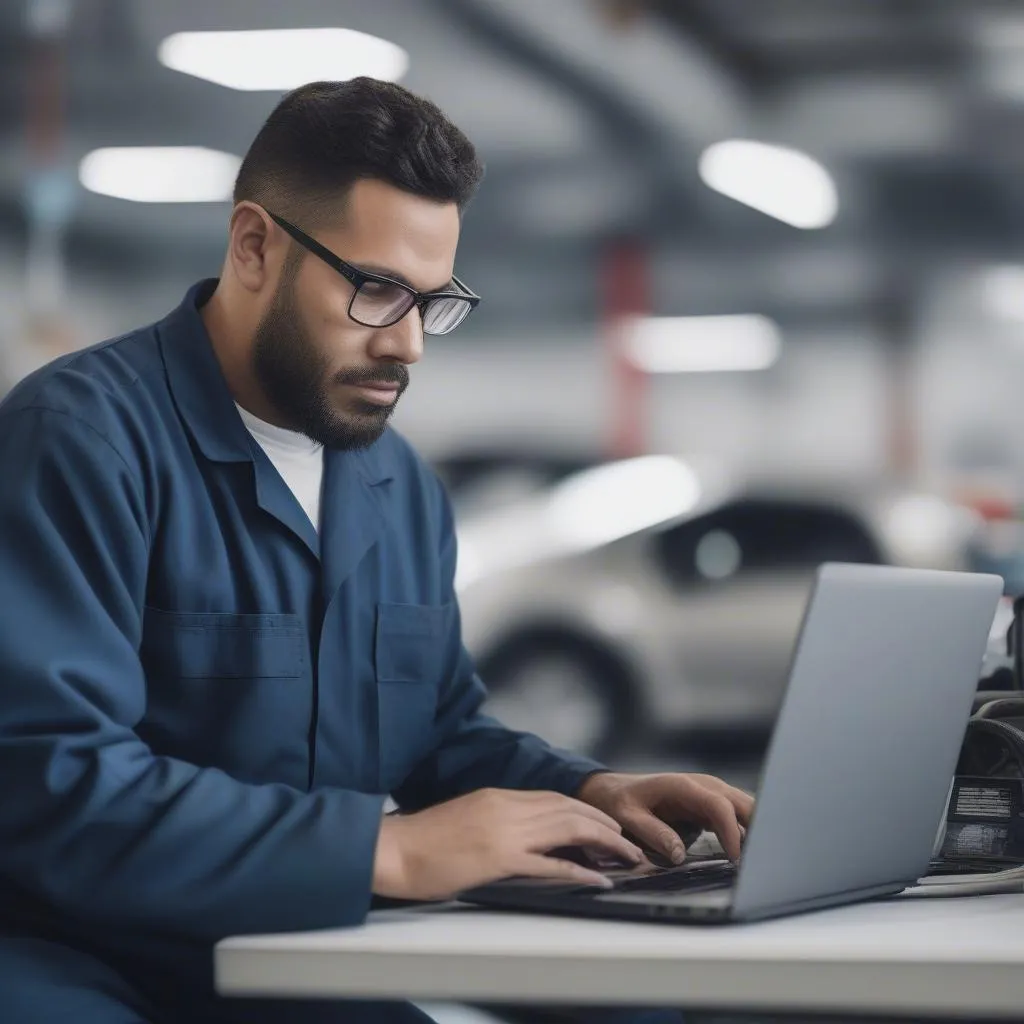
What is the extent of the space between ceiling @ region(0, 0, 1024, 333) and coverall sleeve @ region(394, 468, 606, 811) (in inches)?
221

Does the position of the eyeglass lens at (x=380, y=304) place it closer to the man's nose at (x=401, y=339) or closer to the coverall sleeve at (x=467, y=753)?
the man's nose at (x=401, y=339)

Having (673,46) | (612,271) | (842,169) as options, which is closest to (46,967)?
(673,46)

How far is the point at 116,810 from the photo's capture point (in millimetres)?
1171

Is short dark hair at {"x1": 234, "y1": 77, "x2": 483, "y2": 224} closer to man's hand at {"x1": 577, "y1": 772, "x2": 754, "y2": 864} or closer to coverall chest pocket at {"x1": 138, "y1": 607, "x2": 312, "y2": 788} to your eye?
coverall chest pocket at {"x1": 138, "y1": 607, "x2": 312, "y2": 788}

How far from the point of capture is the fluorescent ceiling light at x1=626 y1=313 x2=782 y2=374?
16.1m

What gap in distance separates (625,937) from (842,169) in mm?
10402

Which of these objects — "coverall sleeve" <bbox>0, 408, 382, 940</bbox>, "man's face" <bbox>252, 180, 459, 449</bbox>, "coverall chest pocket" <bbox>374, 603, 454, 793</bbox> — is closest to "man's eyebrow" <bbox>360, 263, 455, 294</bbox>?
"man's face" <bbox>252, 180, 459, 449</bbox>

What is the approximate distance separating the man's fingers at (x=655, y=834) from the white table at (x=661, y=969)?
32cm

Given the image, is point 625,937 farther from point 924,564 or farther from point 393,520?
point 924,564

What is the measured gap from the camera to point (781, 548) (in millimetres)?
7652

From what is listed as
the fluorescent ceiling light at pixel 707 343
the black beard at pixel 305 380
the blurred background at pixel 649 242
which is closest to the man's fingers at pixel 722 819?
the black beard at pixel 305 380

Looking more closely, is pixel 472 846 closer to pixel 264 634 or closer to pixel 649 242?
pixel 264 634

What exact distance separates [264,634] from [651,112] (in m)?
8.06

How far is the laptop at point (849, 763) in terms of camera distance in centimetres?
111
